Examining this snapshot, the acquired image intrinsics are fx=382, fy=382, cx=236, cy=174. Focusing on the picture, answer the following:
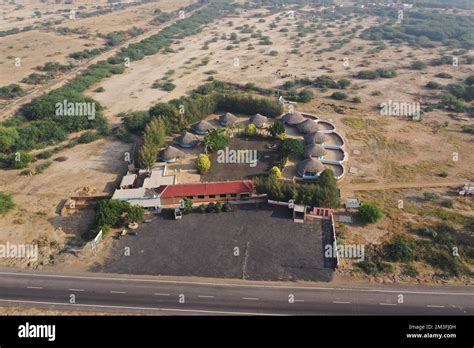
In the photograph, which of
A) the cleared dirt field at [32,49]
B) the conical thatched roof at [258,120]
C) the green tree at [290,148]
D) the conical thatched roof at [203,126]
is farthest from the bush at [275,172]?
the cleared dirt field at [32,49]

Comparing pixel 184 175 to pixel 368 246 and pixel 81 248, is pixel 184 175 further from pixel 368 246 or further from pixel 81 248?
pixel 368 246

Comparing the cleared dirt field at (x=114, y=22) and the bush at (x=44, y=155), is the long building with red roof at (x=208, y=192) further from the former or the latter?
the cleared dirt field at (x=114, y=22)

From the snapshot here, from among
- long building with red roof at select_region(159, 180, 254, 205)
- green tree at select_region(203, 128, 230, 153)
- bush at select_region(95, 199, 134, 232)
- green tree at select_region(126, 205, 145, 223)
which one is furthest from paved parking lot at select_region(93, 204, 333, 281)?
green tree at select_region(203, 128, 230, 153)

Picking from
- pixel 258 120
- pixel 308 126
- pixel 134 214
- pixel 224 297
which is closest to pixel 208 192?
pixel 134 214

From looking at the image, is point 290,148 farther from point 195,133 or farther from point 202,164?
point 195,133

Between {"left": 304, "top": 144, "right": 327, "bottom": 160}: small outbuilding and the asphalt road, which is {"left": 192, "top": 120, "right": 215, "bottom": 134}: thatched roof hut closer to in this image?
{"left": 304, "top": 144, "right": 327, "bottom": 160}: small outbuilding

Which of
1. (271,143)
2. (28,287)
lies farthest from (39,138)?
(271,143)

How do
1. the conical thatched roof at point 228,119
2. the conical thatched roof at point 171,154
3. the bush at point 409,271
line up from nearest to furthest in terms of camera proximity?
1. the bush at point 409,271
2. the conical thatched roof at point 171,154
3. the conical thatched roof at point 228,119
